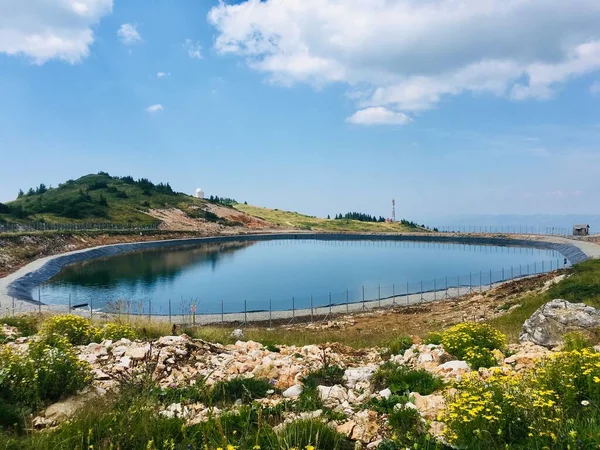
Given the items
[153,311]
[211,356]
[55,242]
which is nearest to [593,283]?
[211,356]

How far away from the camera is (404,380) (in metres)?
7.98

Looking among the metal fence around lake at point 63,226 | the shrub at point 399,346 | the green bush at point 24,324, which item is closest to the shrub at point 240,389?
the shrub at point 399,346

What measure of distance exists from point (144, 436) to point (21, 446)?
142cm

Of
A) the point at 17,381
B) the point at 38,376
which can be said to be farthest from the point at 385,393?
the point at 17,381

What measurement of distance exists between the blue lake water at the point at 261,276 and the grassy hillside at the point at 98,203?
115ft

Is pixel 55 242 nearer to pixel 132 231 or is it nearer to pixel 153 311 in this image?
pixel 132 231

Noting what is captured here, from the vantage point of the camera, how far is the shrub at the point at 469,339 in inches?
381

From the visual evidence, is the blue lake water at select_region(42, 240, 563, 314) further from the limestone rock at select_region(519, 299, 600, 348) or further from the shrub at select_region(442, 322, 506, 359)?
the shrub at select_region(442, 322, 506, 359)

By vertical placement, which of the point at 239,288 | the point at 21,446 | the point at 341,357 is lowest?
the point at 239,288

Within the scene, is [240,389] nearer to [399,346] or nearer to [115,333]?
[399,346]

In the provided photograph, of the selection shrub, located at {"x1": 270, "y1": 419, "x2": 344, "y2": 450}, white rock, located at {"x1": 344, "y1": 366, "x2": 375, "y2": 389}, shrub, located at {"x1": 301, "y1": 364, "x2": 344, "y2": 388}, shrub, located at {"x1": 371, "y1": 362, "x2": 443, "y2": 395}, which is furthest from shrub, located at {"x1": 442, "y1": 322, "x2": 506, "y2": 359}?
shrub, located at {"x1": 270, "y1": 419, "x2": 344, "y2": 450}

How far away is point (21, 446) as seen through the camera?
496cm

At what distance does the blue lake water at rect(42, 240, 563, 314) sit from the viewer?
42.8 meters

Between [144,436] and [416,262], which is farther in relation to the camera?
[416,262]
